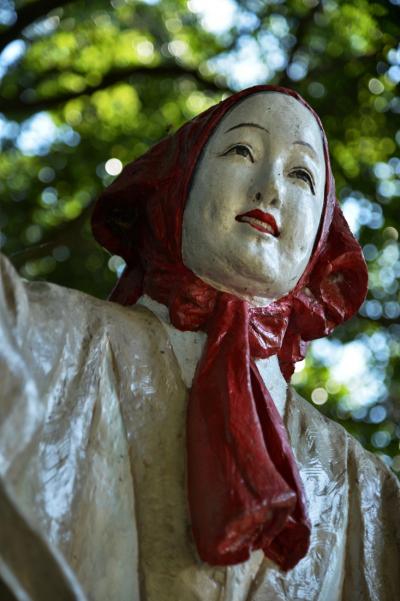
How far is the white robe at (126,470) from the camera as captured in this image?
9.34 feet

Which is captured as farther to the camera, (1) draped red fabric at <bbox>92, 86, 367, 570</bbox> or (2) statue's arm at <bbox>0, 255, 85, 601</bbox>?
(1) draped red fabric at <bbox>92, 86, 367, 570</bbox>

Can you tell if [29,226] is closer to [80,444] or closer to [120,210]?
[120,210]

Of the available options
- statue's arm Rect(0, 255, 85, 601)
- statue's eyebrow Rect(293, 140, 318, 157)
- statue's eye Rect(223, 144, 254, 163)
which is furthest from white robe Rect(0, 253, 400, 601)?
statue's eyebrow Rect(293, 140, 318, 157)

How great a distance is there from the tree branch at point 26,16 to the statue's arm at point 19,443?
105 inches

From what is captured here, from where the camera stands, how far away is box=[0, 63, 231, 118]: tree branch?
5945mm

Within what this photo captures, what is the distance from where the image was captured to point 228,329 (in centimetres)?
338

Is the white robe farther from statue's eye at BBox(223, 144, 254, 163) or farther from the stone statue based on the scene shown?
statue's eye at BBox(223, 144, 254, 163)

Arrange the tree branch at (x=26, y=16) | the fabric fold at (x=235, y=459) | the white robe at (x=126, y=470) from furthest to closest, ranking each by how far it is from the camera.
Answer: the tree branch at (x=26, y=16) < the fabric fold at (x=235, y=459) < the white robe at (x=126, y=470)

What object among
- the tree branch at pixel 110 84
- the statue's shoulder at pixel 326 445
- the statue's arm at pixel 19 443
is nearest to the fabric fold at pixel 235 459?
the statue's shoulder at pixel 326 445

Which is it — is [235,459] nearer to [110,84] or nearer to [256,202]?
[256,202]

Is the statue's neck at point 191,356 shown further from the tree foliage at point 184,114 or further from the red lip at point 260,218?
the tree foliage at point 184,114

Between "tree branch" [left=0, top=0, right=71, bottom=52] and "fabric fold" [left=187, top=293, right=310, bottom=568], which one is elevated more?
"fabric fold" [left=187, top=293, right=310, bottom=568]

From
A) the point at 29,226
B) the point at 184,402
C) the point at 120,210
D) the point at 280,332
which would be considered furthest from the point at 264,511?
the point at 29,226

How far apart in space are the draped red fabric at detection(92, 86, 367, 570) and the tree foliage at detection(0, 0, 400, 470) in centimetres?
284
